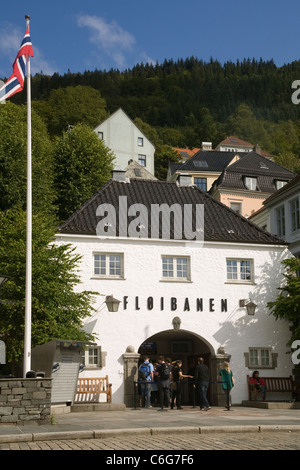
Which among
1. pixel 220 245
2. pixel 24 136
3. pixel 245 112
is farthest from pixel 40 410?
pixel 245 112

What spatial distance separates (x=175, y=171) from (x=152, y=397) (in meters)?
46.5

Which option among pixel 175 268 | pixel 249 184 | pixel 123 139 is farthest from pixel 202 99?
pixel 175 268

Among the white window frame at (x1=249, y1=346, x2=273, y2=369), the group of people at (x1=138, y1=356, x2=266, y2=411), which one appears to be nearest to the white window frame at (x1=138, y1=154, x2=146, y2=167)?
the white window frame at (x1=249, y1=346, x2=273, y2=369)

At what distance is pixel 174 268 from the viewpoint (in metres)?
27.5

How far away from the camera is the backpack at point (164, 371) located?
21336mm

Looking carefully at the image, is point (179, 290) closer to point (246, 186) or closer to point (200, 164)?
point (246, 186)

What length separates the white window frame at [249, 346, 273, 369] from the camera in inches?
1073

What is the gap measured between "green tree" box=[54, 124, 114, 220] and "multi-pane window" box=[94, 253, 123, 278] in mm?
18980

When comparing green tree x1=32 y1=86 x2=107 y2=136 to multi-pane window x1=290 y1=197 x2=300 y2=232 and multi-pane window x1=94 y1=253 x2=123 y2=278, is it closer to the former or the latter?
multi-pane window x1=290 y1=197 x2=300 y2=232

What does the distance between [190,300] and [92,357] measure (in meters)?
4.75

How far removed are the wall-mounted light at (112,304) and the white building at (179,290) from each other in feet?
1.09

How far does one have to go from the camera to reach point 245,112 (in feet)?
446

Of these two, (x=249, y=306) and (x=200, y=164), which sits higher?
(x=200, y=164)
